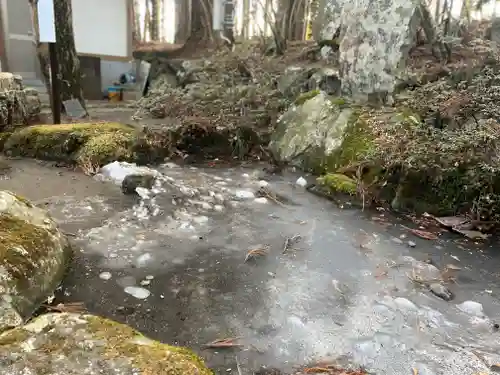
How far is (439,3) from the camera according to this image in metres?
9.67

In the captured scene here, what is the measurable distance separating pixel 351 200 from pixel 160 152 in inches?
112

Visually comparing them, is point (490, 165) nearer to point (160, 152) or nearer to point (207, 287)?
point (207, 287)

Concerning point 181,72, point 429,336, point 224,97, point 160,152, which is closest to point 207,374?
point 429,336

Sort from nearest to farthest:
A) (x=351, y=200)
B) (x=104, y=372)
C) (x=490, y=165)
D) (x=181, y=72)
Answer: (x=104, y=372), (x=490, y=165), (x=351, y=200), (x=181, y=72)

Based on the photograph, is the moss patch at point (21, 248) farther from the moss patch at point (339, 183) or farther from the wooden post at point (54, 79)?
the wooden post at point (54, 79)

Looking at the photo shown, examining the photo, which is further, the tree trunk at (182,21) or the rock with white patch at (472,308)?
the tree trunk at (182,21)

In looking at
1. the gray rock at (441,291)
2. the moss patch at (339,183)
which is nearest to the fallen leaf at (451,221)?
the moss patch at (339,183)

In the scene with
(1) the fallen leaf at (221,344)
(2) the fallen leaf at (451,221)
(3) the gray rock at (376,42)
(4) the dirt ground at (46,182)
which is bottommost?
(1) the fallen leaf at (221,344)

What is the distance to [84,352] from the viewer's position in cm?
175

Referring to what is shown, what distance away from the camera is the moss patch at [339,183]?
15.9 feet

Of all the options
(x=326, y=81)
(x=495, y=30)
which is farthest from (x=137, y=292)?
(x=495, y=30)

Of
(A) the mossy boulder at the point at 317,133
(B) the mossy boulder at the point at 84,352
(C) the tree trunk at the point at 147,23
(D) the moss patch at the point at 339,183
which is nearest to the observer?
(B) the mossy boulder at the point at 84,352

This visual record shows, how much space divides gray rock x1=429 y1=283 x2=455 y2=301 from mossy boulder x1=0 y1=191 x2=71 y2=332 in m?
2.50

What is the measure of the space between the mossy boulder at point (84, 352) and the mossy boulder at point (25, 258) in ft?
1.04
